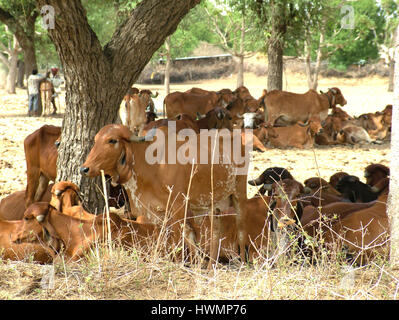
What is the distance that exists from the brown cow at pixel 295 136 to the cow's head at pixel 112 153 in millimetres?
8436

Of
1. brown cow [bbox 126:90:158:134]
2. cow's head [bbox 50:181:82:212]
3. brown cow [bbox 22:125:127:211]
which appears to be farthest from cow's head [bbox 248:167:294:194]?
brown cow [bbox 126:90:158:134]

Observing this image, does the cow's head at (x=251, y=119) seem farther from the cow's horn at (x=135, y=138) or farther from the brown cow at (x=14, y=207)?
the cow's horn at (x=135, y=138)

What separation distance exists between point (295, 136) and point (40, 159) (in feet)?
25.3

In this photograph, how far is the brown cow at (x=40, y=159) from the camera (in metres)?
7.16

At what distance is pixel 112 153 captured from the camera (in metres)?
5.41

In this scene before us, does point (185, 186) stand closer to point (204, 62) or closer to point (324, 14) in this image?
point (324, 14)

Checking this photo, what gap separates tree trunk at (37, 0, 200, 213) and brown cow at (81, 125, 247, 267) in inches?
51.0

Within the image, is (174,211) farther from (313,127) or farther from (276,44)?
(276,44)

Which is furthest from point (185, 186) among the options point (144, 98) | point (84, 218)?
point (144, 98)

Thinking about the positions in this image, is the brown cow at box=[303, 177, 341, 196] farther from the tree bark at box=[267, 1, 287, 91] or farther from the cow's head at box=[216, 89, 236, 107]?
the tree bark at box=[267, 1, 287, 91]

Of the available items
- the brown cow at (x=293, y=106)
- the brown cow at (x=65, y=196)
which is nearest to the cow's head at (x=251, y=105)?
the brown cow at (x=293, y=106)

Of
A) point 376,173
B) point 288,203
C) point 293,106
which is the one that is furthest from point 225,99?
point 288,203

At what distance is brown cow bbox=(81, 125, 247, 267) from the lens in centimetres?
540
